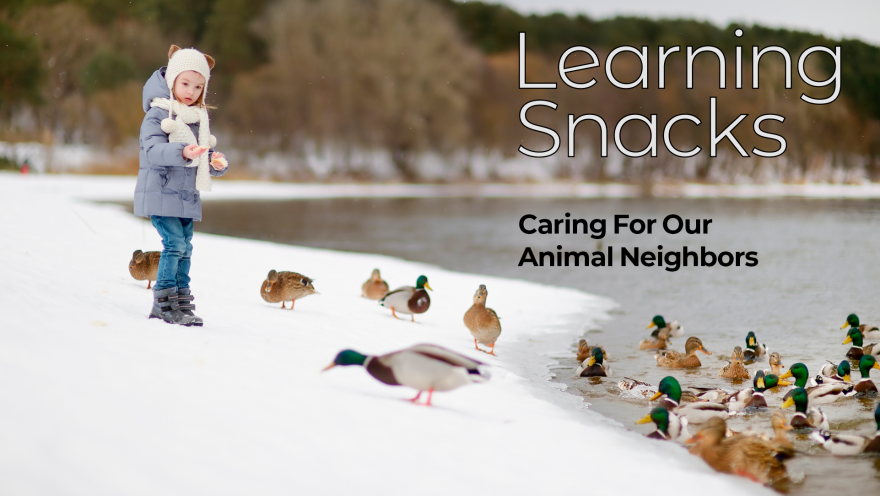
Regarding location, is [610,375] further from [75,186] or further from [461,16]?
[461,16]

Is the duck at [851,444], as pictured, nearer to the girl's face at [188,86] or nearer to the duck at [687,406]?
the duck at [687,406]

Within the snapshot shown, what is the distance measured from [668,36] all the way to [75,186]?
65507 mm

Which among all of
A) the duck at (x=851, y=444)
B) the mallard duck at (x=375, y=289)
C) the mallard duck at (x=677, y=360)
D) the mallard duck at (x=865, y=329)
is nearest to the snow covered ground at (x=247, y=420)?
the duck at (x=851, y=444)

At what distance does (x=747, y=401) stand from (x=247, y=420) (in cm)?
420

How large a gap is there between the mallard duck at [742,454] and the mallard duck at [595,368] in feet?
7.73

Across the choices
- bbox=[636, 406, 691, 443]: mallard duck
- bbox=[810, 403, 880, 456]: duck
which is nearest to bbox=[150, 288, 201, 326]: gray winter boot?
bbox=[636, 406, 691, 443]: mallard duck

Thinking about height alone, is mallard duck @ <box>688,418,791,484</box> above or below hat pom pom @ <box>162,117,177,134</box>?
below

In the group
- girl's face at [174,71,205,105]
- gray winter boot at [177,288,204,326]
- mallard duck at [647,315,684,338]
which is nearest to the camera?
girl's face at [174,71,205,105]

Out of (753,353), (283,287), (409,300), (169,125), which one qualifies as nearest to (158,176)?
(169,125)

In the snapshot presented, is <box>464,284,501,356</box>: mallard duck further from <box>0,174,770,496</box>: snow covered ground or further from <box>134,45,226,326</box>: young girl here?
<box>134,45,226,326</box>: young girl

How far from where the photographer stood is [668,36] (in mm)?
81750

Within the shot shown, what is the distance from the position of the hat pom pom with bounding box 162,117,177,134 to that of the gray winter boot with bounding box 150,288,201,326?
1.14 m

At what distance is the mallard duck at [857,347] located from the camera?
8188 millimetres

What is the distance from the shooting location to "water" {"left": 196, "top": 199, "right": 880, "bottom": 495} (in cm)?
636
